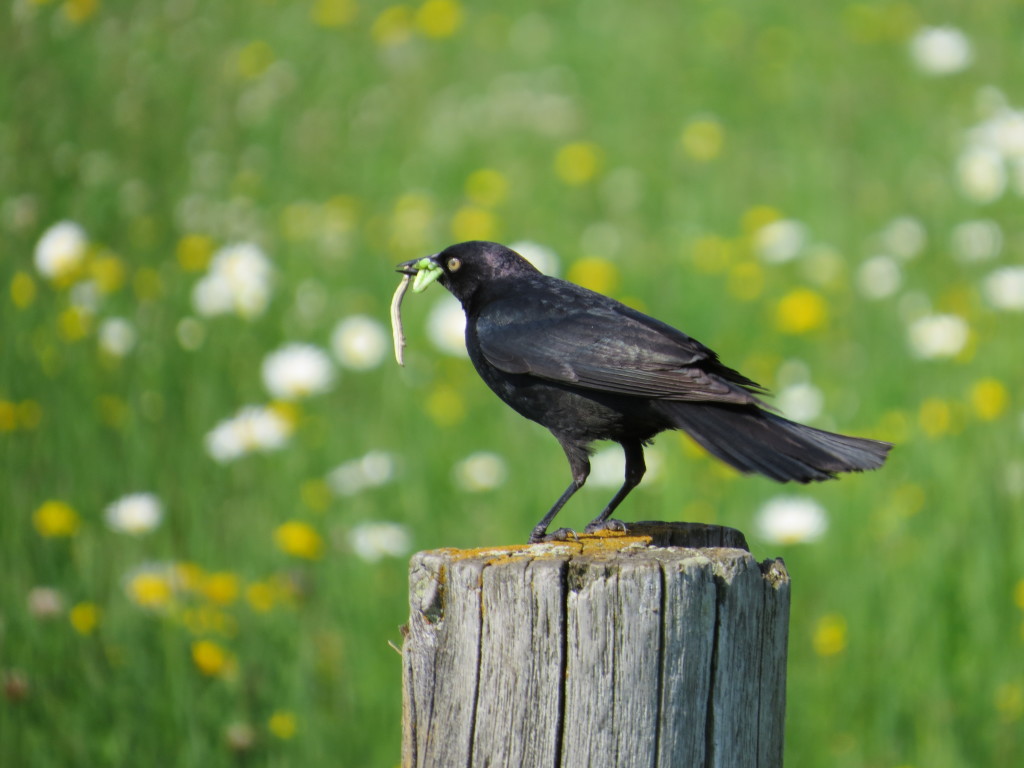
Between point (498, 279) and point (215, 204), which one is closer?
point (498, 279)

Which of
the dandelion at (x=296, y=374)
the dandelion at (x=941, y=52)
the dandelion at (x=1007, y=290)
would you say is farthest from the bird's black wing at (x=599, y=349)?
the dandelion at (x=941, y=52)

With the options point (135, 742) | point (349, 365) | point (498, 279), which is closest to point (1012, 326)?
point (349, 365)

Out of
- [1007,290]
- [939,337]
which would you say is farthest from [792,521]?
[1007,290]

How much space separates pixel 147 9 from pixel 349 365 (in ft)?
9.06

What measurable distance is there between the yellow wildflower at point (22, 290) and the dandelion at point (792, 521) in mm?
3008

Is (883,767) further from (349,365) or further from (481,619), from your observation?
(349,365)

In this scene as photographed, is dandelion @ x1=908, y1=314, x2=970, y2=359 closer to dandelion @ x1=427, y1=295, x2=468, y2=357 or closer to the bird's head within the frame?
dandelion @ x1=427, y1=295, x2=468, y2=357

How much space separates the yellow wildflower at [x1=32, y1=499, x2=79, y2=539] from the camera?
4219 mm

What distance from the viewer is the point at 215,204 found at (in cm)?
709

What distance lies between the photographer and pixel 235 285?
5.52m

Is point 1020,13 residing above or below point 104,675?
above

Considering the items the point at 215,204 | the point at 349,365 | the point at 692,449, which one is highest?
the point at 215,204

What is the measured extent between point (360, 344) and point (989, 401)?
279cm

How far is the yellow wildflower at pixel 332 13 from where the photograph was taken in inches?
390
